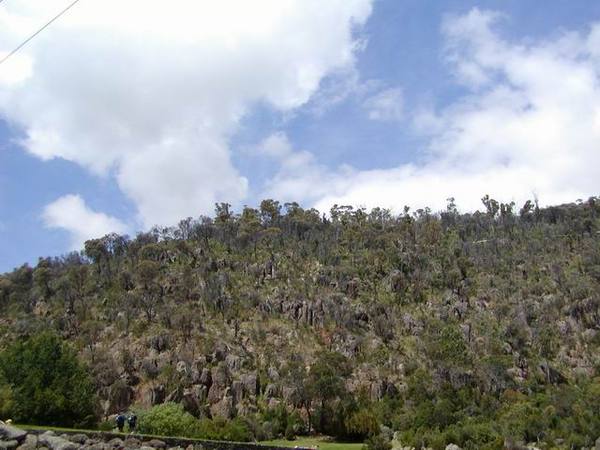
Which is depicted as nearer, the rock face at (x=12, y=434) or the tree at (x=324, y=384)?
the rock face at (x=12, y=434)

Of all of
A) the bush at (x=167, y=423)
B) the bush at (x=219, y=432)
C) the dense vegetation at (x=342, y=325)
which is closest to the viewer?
the bush at (x=167, y=423)

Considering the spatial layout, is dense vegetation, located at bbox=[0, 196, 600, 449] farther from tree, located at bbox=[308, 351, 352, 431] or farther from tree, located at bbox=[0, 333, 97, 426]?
tree, located at bbox=[0, 333, 97, 426]

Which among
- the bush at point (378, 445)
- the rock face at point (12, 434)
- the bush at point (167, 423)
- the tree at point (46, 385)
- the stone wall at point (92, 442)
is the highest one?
the tree at point (46, 385)

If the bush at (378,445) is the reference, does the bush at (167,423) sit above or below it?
above

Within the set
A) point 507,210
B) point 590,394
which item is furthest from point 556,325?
point 507,210

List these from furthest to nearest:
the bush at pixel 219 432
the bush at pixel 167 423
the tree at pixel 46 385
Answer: the bush at pixel 219 432
the bush at pixel 167 423
the tree at pixel 46 385

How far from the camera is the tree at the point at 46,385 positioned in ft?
105

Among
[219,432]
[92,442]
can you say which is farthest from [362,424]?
[92,442]

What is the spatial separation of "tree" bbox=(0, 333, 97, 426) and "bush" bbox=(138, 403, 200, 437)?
3089mm

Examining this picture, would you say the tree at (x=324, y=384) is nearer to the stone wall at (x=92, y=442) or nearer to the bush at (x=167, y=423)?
the bush at (x=167, y=423)

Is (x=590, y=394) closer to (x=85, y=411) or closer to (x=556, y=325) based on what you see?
(x=556, y=325)

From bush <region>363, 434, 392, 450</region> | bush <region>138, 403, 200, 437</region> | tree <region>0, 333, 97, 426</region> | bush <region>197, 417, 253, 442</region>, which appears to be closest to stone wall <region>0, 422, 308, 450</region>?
tree <region>0, 333, 97, 426</region>

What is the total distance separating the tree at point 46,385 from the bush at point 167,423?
3089 mm

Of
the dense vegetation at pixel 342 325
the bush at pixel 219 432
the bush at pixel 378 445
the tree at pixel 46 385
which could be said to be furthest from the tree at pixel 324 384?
the tree at pixel 46 385
